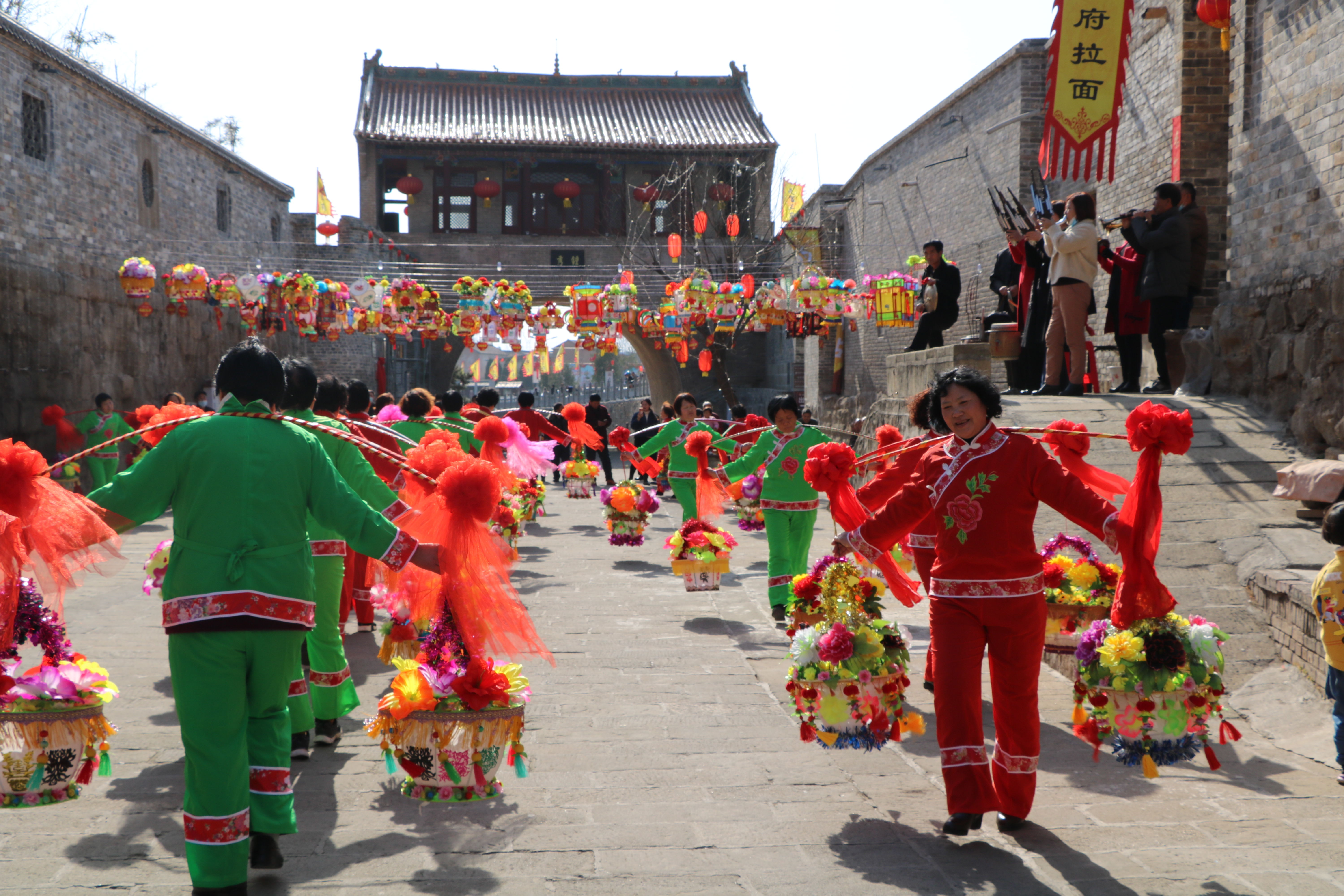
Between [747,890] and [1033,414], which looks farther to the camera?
[1033,414]

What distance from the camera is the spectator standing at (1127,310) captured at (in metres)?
Answer: 10.6

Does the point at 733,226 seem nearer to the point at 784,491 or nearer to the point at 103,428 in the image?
the point at 103,428

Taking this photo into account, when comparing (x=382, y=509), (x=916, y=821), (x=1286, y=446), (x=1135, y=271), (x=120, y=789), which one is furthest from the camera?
(x=1135, y=271)

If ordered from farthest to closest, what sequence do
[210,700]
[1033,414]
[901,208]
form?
[901,208] → [1033,414] → [210,700]

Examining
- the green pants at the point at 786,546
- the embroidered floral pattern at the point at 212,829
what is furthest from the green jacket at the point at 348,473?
the green pants at the point at 786,546

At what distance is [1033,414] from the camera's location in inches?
355

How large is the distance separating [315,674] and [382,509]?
0.85 metres

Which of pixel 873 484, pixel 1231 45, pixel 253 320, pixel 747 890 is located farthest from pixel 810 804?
pixel 253 320

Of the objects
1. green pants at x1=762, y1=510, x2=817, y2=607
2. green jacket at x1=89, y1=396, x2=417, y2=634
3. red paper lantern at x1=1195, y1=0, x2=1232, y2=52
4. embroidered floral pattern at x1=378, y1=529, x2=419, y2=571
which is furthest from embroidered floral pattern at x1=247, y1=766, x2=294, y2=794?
red paper lantern at x1=1195, y1=0, x2=1232, y2=52

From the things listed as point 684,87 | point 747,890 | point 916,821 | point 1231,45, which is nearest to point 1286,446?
point 1231,45

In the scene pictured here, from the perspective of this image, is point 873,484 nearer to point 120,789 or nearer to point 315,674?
point 315,674

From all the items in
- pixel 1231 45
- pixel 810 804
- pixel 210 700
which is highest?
pixel 1231 45

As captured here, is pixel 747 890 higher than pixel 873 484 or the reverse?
the reverse

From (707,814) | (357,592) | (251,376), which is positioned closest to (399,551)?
(251,376)
